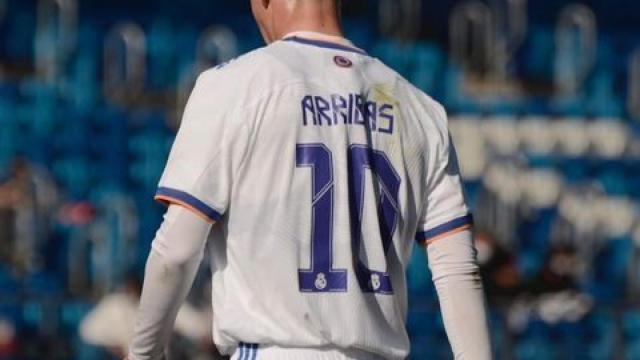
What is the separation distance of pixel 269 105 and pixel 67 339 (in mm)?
8381

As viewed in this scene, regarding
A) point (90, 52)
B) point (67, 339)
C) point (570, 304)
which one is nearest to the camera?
point (67, 339)

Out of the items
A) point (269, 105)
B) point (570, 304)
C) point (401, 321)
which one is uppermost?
point (269, 105)

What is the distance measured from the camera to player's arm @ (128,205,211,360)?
350cm

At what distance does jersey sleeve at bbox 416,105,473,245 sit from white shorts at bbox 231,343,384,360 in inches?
14.6

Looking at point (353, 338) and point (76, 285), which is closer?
point (353, 338)

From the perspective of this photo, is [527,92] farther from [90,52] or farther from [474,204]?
[90,52]

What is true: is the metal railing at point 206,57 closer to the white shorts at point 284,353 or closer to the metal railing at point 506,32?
the metal railing at point 506,32

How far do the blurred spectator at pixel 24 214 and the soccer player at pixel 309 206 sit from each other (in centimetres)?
912

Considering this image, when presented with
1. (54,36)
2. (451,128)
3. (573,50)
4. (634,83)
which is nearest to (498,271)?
(451,128)

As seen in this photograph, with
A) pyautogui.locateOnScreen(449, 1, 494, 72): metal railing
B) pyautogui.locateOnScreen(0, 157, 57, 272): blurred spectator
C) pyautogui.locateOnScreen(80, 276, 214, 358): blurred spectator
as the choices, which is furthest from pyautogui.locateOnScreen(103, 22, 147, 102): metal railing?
pyautogui.locateOnScreen(449, 1, 494, 72): metal railing

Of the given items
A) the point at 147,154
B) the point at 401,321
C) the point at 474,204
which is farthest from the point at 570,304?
the point at 401,321

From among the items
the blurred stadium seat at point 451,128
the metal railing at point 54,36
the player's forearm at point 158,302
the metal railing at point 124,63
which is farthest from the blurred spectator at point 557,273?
the player's forearm at point 158,302

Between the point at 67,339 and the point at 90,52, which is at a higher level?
the point at 90,52

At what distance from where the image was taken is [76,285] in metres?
12.8
